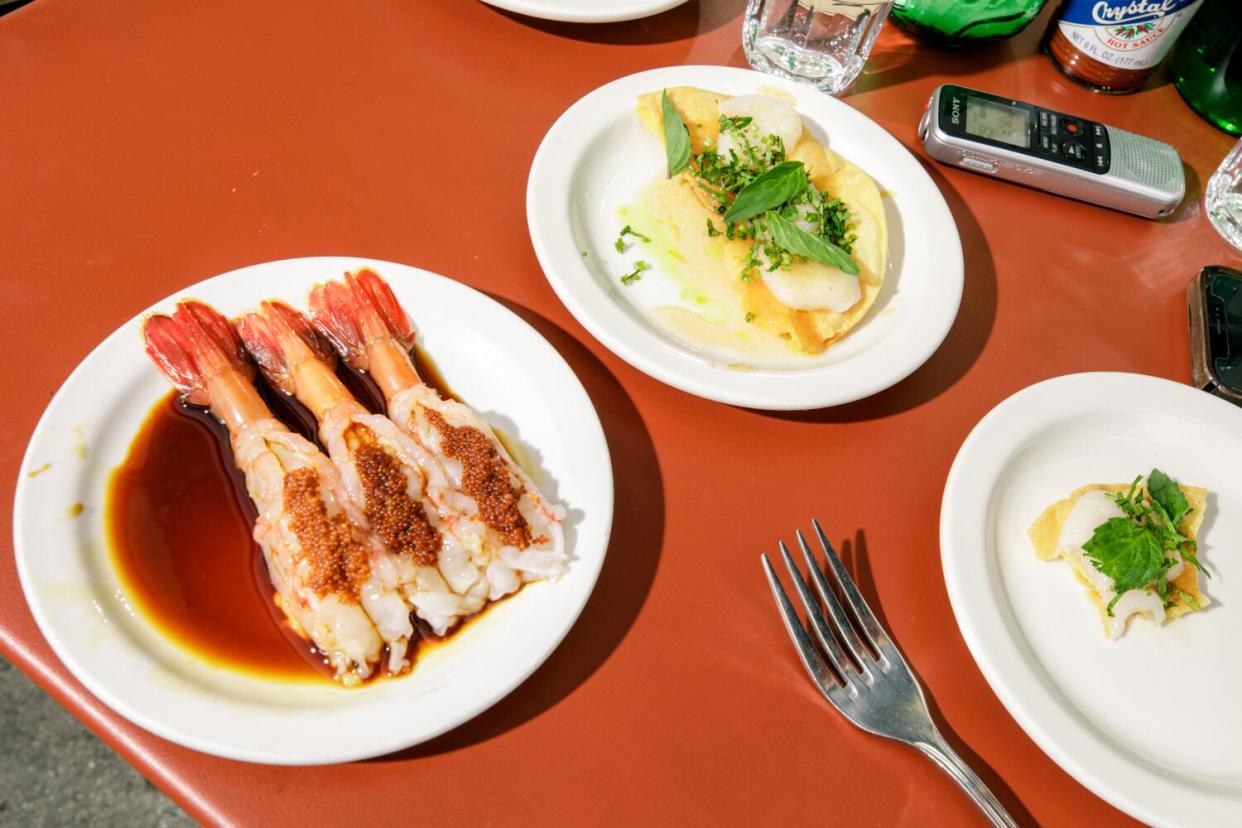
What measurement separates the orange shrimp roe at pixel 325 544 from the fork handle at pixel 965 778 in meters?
0.74

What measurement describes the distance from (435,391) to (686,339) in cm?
43

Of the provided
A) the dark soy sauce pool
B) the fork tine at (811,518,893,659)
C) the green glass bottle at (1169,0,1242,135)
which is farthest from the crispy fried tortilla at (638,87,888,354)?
the green glass bottle at (1169,0,1242,135)

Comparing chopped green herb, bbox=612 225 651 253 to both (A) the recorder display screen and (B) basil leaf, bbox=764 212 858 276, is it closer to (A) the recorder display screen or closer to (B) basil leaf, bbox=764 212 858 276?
(B) basil leaf, bbox=764 212 858 276

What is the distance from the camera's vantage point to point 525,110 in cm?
177

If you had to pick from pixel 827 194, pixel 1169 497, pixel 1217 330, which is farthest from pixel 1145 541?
pixel 827 194

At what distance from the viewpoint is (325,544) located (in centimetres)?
110

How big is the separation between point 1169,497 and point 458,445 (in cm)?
104

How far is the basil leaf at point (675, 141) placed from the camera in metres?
1.54

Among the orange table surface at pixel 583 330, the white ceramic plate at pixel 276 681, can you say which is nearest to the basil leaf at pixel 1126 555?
the orange table surface at pixel 583 330

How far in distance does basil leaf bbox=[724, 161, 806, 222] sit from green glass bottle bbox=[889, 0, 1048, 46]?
72 centimetres

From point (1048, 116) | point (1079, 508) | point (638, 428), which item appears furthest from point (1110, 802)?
point (1048, 116)

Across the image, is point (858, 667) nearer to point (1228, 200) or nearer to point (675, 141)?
point (675, 141)

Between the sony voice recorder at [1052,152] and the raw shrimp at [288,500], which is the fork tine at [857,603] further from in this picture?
the sony voice recorder at [1052,152]

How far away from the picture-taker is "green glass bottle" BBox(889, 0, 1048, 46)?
1912 millimetres
